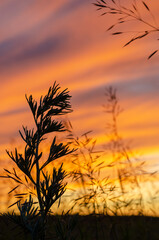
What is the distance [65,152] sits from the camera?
10.9ft

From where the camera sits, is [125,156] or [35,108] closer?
[35,108]

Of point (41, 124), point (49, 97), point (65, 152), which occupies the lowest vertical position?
point (65, 152)

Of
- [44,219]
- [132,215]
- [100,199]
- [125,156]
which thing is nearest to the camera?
[44,219]

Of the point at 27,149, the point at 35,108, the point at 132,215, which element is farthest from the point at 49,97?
the point at 132,215

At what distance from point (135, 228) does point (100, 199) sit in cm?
60

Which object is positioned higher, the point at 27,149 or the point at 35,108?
the point at 35,108

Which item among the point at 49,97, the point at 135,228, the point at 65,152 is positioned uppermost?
the point at 49,97

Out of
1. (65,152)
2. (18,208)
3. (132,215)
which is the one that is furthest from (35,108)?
(132,215)

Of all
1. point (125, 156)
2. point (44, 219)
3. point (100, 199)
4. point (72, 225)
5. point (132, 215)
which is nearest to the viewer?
point (44, 219)

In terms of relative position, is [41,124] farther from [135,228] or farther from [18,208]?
[135,228]

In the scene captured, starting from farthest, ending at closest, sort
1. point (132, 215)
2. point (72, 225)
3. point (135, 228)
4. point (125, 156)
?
1. point (125, 156)
2. point (132, 215)
3. point (135, 228)
4. point (72, 225)

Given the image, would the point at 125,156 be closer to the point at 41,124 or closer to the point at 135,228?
the point at 135,228

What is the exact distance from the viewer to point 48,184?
3.21 metres

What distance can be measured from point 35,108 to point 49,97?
16 centimetres
